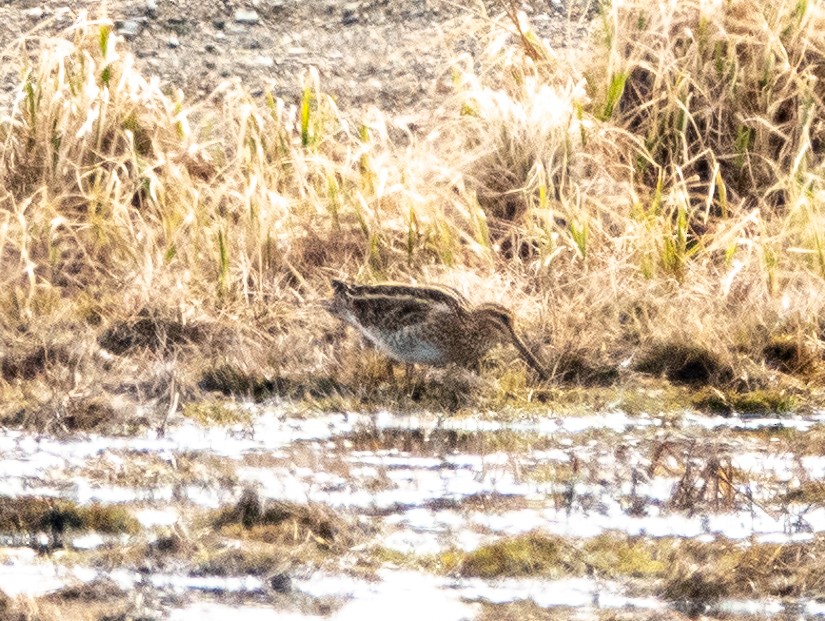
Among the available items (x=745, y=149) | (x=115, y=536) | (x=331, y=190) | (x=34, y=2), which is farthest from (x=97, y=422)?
(x=34, y=2)

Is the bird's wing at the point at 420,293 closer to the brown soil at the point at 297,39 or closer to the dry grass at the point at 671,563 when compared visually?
the dry grass at the point at 671,563

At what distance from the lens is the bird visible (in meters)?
4.99

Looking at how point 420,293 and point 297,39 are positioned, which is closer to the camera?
point 420,293

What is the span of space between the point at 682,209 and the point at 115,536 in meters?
3.08

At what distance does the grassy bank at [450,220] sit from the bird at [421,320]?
16cm

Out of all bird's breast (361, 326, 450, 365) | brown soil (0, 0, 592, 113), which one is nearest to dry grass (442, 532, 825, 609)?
bird's breast (361, 326, 450, 365)

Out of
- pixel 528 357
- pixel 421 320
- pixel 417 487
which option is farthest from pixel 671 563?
pixel 528 357

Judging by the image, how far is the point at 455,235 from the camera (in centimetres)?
620

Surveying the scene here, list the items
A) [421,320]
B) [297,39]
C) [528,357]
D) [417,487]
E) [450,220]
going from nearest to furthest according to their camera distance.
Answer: [417,487] < [421,320] < [528,357] < [450,220] < [297,39]

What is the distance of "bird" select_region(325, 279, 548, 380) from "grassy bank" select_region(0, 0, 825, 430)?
0.16 metres

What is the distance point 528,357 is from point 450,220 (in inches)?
48.2

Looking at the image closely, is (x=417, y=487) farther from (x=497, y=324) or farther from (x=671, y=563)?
(x=497, y=324)

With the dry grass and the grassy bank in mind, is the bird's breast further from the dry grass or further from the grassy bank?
the dry grass

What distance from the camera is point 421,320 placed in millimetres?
4961
